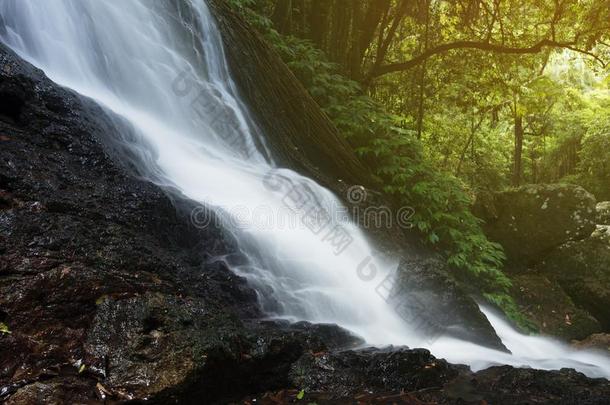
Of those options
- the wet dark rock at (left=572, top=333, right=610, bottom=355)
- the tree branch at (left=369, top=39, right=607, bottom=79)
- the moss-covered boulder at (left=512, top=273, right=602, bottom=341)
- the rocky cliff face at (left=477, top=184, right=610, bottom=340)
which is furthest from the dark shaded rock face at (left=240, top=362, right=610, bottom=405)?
the tree branch at (left=369, top=39, right=607, bottom=79)

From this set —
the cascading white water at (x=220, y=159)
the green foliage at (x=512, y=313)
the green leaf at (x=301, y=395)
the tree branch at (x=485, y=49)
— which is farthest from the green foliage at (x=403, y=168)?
the green leaf at (x=301, y=395)

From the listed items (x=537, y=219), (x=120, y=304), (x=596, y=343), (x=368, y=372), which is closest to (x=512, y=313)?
(x=596, y=343)

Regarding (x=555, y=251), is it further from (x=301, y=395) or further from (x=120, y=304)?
(x=120, y=304)

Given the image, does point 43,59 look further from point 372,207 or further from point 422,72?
point 422,72

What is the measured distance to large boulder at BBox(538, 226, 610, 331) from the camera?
841 cm

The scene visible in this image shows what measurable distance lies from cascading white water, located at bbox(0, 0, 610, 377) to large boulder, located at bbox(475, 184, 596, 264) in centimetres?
309

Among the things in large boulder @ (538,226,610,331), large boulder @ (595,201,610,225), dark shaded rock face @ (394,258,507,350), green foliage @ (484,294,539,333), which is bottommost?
dark shaded rock face @ (394,258,507,350)

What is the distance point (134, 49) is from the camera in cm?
666

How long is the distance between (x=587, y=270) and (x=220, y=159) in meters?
7.37

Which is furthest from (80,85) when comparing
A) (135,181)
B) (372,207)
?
(372,207)

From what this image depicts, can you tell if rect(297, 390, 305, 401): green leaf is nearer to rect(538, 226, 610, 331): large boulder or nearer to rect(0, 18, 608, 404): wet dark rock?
rect(0, 18, 608, 404): wet dark rock

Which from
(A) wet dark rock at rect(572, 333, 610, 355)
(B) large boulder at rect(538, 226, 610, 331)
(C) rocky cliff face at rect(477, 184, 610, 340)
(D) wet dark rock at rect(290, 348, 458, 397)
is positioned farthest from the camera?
(B) large boulder at rect(538, 226, 610, 331)

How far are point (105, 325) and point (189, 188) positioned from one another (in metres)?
2.59

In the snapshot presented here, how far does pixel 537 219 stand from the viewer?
9648mm
